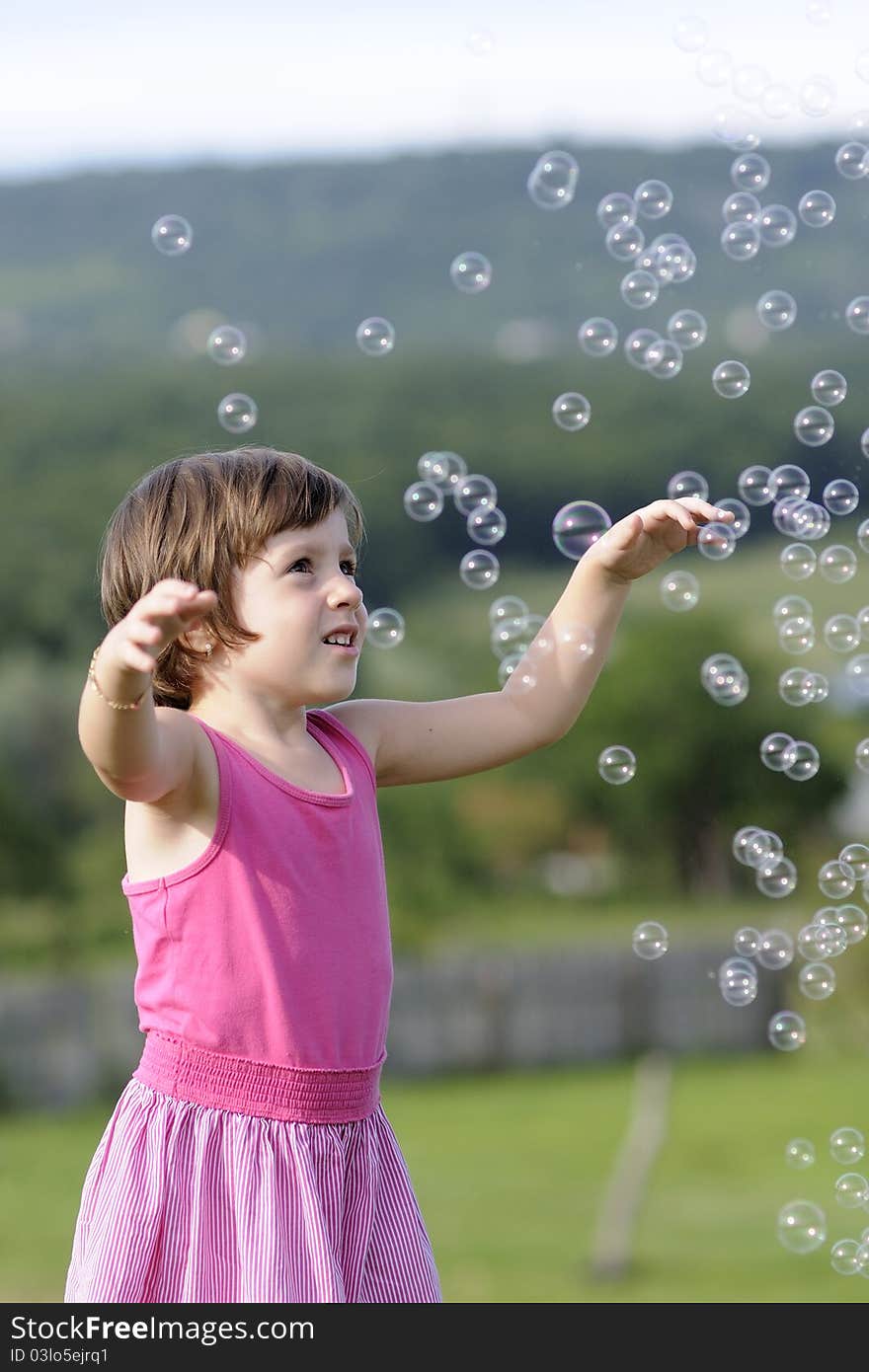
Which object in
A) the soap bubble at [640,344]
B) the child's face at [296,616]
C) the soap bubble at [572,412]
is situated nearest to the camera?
the child's face at [296,616]

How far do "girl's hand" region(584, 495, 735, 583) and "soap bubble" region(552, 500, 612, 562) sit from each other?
0.30 meters

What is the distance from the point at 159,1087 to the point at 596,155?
46.6 meters

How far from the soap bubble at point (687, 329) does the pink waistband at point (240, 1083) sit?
1573mm

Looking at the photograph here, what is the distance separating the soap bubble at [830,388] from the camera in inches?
112

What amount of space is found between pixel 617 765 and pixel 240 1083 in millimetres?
992

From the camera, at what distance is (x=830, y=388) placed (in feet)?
9.43

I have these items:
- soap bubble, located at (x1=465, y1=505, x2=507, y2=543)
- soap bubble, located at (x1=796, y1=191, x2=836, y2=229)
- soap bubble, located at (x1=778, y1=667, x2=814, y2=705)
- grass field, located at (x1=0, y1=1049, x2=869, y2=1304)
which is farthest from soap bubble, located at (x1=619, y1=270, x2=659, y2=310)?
grass field, located at (x1=0, y1=1049, x2=869, y2=1304)

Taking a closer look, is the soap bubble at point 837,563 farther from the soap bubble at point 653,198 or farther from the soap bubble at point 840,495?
the soap bubble at point 653,198

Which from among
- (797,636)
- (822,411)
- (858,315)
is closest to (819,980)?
(797,636)

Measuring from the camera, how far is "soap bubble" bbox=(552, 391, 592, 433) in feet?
9.28

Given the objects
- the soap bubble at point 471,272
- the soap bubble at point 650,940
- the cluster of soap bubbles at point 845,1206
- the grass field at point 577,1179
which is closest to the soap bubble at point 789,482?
the soap bubble at point 471,272

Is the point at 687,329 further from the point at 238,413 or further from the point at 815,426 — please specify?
the point at 238,413

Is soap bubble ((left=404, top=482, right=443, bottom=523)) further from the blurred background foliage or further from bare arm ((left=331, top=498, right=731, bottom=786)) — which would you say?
the blurred background foliage

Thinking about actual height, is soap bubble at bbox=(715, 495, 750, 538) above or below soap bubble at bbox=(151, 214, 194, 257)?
below
